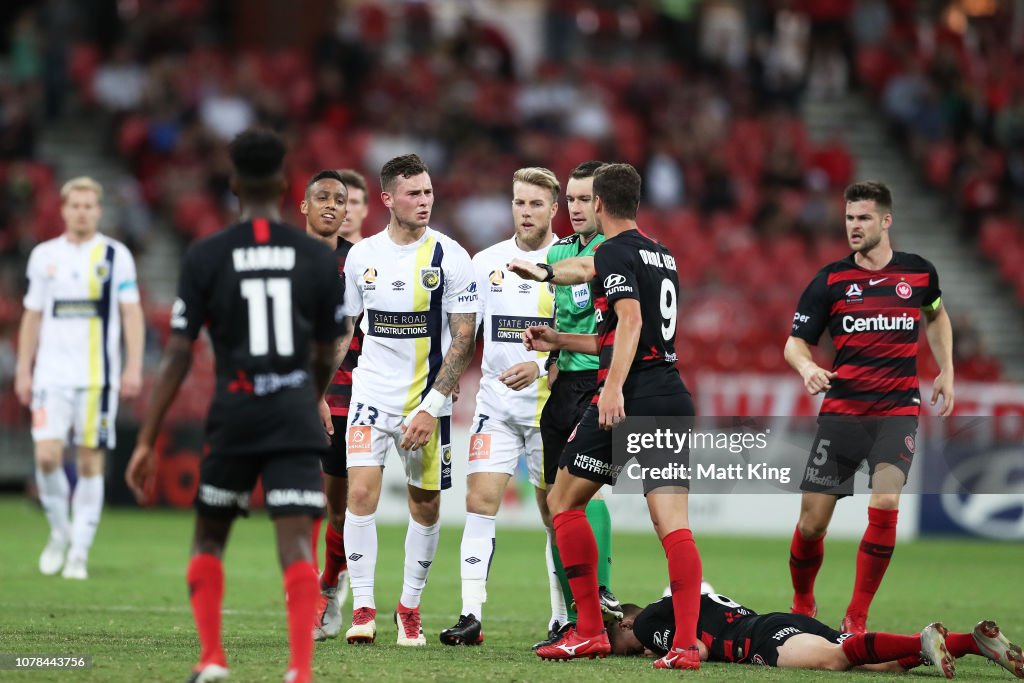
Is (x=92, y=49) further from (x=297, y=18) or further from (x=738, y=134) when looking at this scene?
(x=738, y=134)

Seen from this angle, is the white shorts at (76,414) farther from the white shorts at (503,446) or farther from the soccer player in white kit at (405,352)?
the white shorts at (503,446)

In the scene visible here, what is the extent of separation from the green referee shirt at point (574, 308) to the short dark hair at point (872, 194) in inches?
69.8

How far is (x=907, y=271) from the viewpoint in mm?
9242

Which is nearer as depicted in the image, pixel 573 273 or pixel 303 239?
pixel 303 239

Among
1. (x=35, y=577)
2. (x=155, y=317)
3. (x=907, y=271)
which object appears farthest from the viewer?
(x=155, y=317)

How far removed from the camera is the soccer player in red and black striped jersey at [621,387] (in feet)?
24.0

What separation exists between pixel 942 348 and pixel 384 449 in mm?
3733

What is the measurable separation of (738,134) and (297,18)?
8.07 metres

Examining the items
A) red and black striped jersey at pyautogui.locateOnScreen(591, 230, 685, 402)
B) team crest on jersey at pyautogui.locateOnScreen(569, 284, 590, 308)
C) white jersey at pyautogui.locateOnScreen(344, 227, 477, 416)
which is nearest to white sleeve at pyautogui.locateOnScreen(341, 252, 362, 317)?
white jersey at pyautogui.locateOnScreen(344, 227, 477, 416)

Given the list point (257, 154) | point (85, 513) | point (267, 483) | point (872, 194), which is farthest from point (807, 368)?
point (85, 513)

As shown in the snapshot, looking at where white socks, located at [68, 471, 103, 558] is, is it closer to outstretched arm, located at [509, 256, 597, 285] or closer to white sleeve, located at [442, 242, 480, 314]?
white sleeve, located at [442, 242, 480, 314]

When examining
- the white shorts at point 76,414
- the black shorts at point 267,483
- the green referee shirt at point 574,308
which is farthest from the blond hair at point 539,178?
the white shorts at point 76,414

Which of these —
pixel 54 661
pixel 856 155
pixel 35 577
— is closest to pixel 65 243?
pixel 35 577

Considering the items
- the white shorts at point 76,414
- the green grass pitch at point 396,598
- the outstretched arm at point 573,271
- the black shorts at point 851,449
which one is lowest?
the green grass pitch at point 396,598
